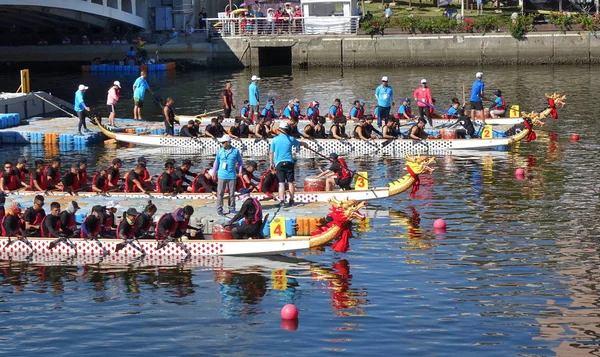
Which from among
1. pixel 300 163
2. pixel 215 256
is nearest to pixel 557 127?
pixel 300 163

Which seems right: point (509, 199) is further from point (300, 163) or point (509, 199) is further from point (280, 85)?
point (280, 85)

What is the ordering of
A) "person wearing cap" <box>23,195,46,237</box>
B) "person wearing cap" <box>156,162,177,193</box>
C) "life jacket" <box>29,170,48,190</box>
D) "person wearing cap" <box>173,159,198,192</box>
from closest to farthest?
"person wearing cap" <box>23,195,46,237</box> < "person wearing cap" <box>156,162,177,193</box> < "person wearing cap" <box>173,159,198,192</box> < "life jacket" <box>29,170,48,190</box>

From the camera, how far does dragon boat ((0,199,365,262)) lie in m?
28.1

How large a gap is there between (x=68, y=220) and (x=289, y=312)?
343 inches

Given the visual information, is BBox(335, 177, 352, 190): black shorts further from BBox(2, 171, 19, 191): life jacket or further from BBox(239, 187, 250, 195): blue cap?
BBox(2, 171, 19, 191): life jacket

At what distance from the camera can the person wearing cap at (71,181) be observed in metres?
34.9

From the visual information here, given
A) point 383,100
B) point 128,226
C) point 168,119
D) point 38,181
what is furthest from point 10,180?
point 383,100

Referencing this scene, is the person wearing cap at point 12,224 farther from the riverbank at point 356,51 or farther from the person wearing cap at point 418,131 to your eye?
the riverbank at point 356,51

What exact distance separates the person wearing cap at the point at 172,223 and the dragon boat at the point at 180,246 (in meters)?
0.29

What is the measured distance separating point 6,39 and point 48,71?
6653 millimetres

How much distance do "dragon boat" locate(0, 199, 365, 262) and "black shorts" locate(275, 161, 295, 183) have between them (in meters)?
3.08

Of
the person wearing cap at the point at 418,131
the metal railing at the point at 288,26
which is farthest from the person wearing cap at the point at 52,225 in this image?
the metal railing at the point at 288,26

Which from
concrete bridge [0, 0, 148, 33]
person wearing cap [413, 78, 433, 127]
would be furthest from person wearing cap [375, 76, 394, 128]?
concrete bridge [0, 0, 148, 33]

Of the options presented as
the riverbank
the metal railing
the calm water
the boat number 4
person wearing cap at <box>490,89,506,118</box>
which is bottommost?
the calm water
